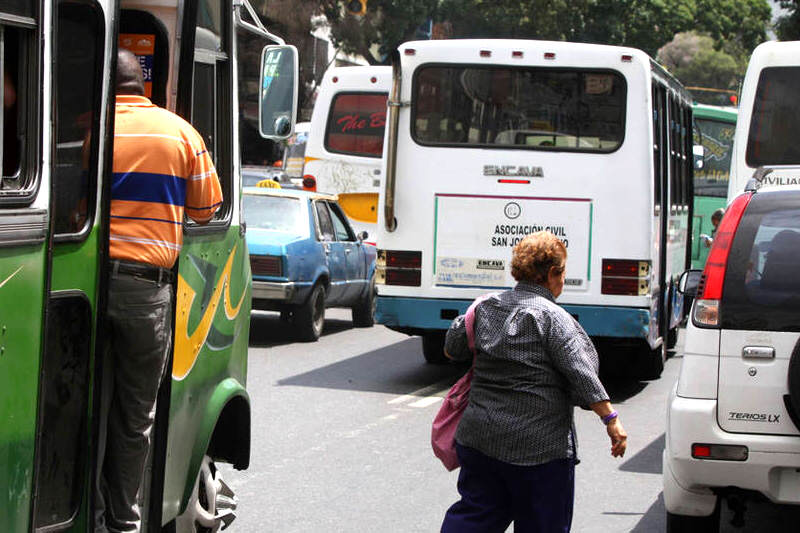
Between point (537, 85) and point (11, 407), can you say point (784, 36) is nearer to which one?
point (537, 85)

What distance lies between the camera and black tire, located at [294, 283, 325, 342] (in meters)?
15.2

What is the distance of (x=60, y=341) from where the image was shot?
4.07m

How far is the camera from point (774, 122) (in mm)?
12000

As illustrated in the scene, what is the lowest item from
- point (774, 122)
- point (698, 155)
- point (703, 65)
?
point (698, 155)

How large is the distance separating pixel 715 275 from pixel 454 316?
6.27 meters

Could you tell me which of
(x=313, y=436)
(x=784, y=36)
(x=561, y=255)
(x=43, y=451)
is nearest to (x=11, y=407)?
(x=43, y=451)

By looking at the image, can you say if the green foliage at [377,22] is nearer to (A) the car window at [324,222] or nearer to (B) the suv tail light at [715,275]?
(A) the car window at [324,222]

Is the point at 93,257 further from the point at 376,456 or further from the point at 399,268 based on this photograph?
the point at 399,268

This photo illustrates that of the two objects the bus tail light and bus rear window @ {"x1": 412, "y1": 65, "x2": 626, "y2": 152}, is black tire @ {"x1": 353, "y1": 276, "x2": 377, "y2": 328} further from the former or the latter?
the bus tail light

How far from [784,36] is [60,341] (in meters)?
36.6

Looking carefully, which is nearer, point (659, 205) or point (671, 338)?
point (659, 205)

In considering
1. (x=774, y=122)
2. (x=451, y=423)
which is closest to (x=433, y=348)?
(x=774, y=122)

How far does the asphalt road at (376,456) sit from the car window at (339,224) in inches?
106

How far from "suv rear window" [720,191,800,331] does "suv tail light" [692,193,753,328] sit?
0.09 feet
